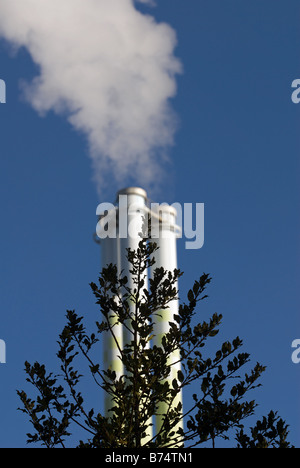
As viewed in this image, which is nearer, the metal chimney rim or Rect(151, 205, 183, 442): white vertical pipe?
Rect(151, 205, 183, 442): white vertical pipe

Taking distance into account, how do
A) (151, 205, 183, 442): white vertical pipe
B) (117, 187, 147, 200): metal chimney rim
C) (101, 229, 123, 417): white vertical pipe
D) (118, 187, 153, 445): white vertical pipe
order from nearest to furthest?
(101, 229, 123, 417): white vertical pipe, (118, 187, 153, 445): white vertical pipe, (151, 205, 183, 442): white vertical pipe, (117, 187, 147, 200): metal chimney rim

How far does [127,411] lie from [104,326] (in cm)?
174

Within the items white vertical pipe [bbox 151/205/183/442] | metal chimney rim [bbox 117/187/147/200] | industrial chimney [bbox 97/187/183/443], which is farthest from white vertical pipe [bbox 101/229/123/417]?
metal chimney rim [bbox 117/187/147/200]

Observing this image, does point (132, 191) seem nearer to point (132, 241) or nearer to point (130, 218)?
point (130, 218)

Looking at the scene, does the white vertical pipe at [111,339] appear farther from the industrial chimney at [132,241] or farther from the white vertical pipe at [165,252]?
the white vertical pipe at [165,252]

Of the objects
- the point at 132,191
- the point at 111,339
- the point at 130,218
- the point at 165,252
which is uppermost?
the point at 132,191

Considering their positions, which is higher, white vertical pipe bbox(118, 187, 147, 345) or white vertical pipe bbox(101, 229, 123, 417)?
white vertical pipe bbox(118, 187, 147, 345)

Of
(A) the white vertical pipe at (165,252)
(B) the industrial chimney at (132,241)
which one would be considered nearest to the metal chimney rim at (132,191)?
(B) the industrial chimney at (132,241)

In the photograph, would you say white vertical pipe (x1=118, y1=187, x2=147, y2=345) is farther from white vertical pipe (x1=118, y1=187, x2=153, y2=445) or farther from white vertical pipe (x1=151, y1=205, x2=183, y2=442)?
white vertical pipe (x1=151, y1=205, x2=183, y2=442)

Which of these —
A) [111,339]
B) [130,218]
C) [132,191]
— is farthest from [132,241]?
[111,339]
